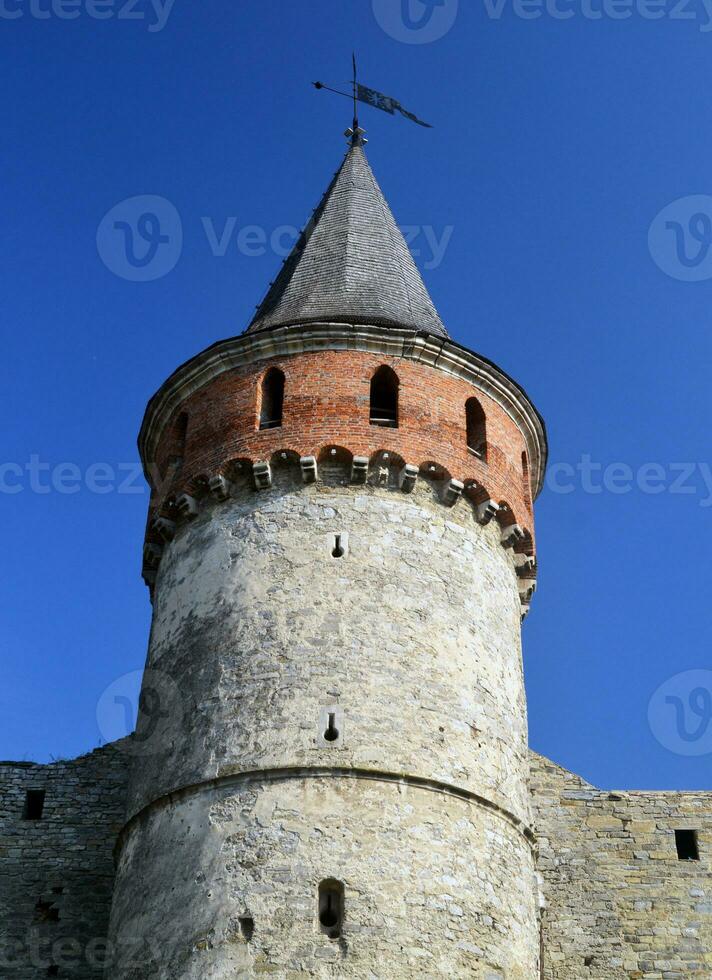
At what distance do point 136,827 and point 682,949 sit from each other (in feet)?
25.1

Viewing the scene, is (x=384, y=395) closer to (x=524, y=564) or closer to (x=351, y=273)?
(x=351, y=273)

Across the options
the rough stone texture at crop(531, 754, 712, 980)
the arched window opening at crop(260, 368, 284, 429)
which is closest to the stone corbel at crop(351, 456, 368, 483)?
the arched window opening at crop(260, 368, 284, 429)

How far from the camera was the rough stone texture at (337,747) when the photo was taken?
14688mm

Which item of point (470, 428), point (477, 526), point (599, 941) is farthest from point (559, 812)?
point (470, 428)

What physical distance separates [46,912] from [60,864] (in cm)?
72

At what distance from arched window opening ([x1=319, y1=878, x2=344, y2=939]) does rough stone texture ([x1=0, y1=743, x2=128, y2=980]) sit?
4789 millimetres

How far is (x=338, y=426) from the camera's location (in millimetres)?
18234

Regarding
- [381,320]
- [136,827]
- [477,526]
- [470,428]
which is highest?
[381,320]

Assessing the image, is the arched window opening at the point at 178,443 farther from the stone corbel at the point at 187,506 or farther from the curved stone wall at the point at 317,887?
the curved stone wall at the point at 317,887

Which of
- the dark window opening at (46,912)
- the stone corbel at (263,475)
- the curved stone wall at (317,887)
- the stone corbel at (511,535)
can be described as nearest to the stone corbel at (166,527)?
the stone corbel at (263,475)

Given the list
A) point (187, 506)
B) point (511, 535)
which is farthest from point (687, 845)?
point (187, 506)

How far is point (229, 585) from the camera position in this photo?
57.0 ft

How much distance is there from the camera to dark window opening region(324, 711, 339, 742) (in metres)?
15.7

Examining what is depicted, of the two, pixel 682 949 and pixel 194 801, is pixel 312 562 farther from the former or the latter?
pixel 682 949
